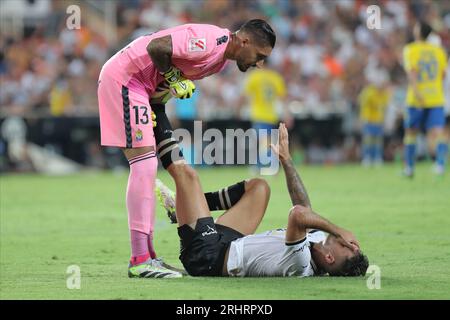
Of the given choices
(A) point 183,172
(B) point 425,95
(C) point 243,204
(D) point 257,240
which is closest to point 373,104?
(B) point 425,95

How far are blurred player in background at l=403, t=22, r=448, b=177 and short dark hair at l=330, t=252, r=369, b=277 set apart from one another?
11.0 metres

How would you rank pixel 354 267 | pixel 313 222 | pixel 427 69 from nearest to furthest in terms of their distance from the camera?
pixel 313 222
pixel 354 267
pixel 427 69

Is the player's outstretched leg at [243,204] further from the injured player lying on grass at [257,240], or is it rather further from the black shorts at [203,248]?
the black shorts at [203,248]

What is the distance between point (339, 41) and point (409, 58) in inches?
368

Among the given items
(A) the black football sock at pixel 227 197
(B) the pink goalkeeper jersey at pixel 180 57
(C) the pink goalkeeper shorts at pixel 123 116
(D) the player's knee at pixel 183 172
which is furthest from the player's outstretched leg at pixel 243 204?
(B) the pink goalkeeper jersey at pixel 180 57

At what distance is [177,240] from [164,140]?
2.62 m

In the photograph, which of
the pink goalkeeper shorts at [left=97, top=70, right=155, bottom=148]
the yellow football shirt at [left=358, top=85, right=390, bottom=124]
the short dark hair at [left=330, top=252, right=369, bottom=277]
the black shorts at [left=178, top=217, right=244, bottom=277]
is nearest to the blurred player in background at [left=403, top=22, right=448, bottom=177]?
the yellow football shirt at [left=358, top=85, right=390, bottom=124]

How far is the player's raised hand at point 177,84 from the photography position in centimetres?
852

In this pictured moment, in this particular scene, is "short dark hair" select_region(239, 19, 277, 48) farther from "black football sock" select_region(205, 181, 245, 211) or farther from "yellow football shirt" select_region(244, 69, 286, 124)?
"yellow football shirt" select_region(244, 69, 286, 124)

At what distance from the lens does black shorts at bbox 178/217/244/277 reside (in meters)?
8.14

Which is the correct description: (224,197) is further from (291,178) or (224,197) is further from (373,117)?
(373,117)

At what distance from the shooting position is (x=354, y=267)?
8094mm
